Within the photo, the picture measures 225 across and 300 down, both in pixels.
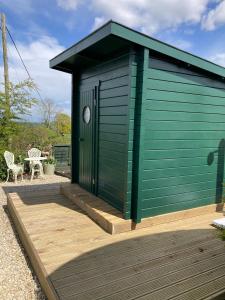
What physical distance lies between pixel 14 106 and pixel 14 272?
5.70m

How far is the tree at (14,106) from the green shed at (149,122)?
3546 millimetres

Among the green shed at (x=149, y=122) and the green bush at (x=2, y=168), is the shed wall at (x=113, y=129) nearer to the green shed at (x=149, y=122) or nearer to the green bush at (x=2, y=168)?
the green shed at (x=149, y=122)

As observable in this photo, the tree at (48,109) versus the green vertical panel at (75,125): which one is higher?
the tree at (48,109)

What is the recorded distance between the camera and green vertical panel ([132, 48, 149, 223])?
109 inches

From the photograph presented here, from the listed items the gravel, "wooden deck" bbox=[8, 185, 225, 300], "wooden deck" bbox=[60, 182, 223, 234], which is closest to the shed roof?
"wooden deck" bbox=[60, 182, 223, 234]

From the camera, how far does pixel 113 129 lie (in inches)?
131

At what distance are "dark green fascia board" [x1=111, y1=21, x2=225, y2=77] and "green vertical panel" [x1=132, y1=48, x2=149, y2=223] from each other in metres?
0.12

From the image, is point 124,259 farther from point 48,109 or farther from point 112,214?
point 48,109

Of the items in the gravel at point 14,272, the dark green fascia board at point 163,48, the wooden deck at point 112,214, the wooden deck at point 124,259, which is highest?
the dark green fascia board at point 163,48

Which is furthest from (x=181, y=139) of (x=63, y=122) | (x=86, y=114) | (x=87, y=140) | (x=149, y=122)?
(x=63, y=122)

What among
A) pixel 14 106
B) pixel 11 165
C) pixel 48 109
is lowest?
pixel 11 165

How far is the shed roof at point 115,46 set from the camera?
2477mm

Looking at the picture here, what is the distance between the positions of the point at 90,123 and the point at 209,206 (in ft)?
7.68

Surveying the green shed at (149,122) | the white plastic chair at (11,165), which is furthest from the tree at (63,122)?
the green shed at (149,122)
